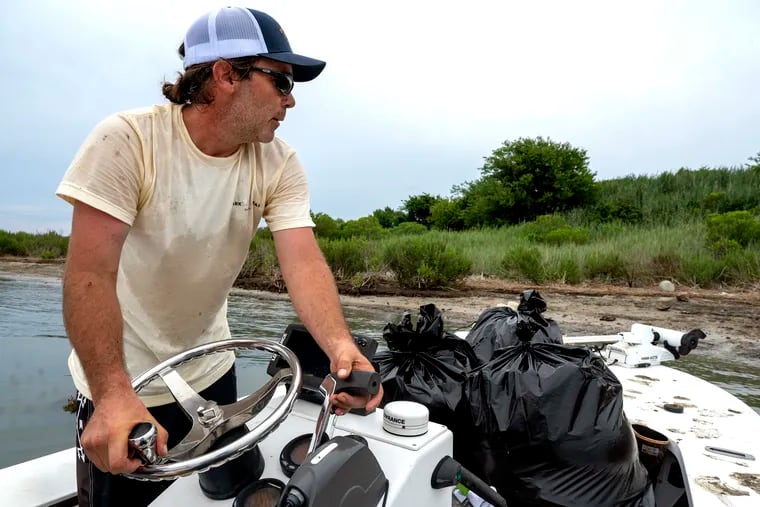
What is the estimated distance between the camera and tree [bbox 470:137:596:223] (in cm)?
2225

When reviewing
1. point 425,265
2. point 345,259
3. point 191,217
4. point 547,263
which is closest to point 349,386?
point 191,217

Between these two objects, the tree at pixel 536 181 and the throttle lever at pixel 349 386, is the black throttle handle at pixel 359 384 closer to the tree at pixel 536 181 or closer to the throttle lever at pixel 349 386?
the throttle lever at pixel 349 386

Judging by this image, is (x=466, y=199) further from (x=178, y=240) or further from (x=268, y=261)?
(x=178, y=240)

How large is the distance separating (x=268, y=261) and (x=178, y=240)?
32.0 ft

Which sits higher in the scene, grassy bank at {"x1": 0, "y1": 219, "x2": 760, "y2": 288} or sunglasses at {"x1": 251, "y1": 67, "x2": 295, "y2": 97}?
sunglasses at {"x1": 251, "y1": 67, "x2": 295, "y2": 97}

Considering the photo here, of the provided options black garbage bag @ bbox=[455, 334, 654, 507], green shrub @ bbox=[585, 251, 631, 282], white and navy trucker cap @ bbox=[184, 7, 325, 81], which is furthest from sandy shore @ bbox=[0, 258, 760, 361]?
white and navy trucker cap @ bbox=[184, 7, 325, 81]

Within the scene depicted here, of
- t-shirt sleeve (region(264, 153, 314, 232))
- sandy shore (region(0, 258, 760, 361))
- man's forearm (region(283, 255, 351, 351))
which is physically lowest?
sandy shore (region(0, 258, 760, 361))

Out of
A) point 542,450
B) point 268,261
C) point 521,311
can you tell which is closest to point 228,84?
point 542,450

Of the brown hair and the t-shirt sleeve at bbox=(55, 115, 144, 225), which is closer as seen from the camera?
the t-shirt sleeve at bbox=(55, 115, 144, 225)

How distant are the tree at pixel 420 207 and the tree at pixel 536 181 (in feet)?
29.1

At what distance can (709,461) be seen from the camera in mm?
1614

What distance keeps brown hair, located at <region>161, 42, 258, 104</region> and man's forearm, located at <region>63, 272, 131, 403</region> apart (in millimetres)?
567

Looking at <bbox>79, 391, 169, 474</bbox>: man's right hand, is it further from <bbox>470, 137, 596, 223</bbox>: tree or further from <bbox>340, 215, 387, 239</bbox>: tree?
<bbox>470, 137, 596, 223</bbox>: tree

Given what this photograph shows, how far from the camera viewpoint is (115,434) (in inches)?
30.0
